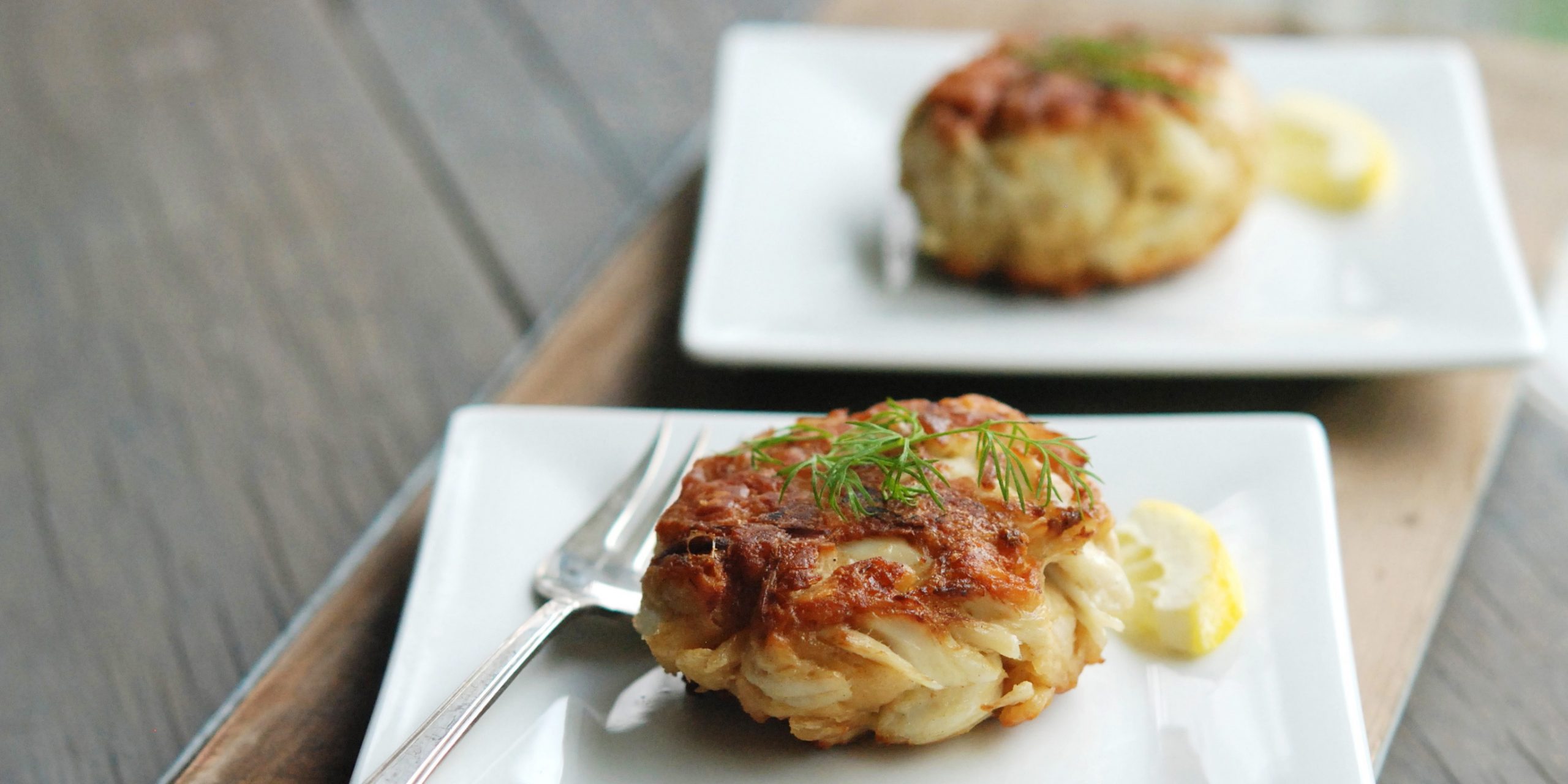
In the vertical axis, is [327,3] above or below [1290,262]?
above

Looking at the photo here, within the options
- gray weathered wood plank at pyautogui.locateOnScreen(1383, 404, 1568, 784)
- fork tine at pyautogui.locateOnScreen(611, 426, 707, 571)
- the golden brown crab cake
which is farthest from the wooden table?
the golden brown crab cake

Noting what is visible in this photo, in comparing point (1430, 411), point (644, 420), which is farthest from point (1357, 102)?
point (644, 420)

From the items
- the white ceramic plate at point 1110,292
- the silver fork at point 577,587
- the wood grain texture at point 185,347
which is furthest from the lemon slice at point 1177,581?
the wood grain texture at point 185,347

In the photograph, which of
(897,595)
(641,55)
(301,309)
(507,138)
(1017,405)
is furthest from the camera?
(641,55)

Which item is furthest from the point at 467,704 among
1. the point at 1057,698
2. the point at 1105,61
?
the point at 1105,61

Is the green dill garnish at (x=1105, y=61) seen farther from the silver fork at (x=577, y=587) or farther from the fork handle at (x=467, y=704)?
the fork handle at (x=467, y=704)

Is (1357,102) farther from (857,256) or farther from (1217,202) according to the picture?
(857,256)

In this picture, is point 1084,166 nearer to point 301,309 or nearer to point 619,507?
point 619,507
